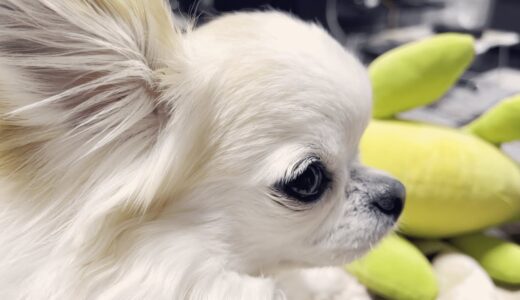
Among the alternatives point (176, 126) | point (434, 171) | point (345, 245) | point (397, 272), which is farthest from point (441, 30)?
point (176, 126)

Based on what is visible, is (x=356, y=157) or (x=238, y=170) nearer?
(x=238, y=170)

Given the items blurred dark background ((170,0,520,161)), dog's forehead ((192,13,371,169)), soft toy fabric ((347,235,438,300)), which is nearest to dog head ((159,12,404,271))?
dog's forehead ((192,13,371,169))

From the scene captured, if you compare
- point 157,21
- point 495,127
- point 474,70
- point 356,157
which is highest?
point 157,21

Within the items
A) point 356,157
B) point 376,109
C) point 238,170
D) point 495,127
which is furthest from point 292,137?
point 495,127

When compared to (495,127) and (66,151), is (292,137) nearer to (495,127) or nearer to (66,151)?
(66,151)

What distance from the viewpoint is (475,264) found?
0.86 meters

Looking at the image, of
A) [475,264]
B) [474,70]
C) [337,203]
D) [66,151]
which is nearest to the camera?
[66,151]

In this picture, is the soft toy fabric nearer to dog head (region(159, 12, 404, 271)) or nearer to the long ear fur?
dog head (region(159, 12, 404, 271))

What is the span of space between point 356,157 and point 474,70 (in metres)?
1.60

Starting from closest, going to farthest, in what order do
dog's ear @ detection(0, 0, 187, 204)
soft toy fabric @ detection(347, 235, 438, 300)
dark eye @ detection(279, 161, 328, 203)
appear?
dog's ear @ detection(0, 0, 187, 204) → dark eye @ detection(279, 161, 328, 203) → soft toy fabric @ detection(347, 235, 438, 300)

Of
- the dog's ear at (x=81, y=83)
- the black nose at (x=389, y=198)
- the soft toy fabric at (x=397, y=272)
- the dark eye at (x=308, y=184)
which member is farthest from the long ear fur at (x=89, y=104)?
the soft toy fabric at (x=397, y=272)

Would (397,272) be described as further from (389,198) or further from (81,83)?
(81,83)

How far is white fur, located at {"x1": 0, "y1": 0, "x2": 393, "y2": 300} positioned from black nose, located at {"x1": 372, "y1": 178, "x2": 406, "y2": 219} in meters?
0.12

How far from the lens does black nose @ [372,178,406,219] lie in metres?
0.69
